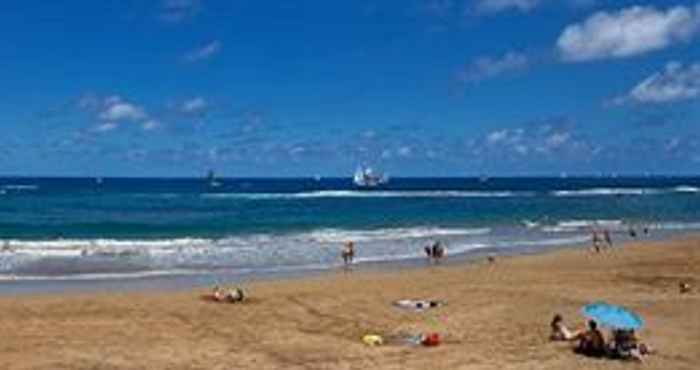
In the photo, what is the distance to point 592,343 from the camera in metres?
20.0

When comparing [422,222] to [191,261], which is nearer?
[191,261]

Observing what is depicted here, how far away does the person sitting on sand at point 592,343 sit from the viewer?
786 inches

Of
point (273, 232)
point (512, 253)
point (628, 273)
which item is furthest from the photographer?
point (273, 232)

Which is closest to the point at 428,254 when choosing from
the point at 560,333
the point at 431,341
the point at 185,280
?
the point at 185,280

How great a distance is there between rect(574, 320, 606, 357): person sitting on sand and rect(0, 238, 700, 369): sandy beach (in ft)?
1.35

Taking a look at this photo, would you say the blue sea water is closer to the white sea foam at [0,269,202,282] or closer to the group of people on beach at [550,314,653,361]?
the white sea foam at [0,269,202,282]

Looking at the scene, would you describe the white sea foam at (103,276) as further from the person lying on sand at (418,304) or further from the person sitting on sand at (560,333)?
the person sitting on sand at (560,333)

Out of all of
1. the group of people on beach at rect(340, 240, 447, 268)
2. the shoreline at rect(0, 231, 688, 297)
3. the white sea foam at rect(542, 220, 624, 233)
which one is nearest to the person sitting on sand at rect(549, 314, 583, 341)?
the shoreline at rect(0, 231, 688, 297)

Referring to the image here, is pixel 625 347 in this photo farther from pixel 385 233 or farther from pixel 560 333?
pixel 385 233

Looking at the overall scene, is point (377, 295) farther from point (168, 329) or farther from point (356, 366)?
point (356, 366)

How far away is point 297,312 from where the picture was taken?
25.3 meters

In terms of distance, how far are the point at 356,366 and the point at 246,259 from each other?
23.0m

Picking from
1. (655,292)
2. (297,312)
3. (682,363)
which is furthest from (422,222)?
(682,363)

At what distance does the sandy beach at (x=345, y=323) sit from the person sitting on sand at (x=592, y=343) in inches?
16.2
